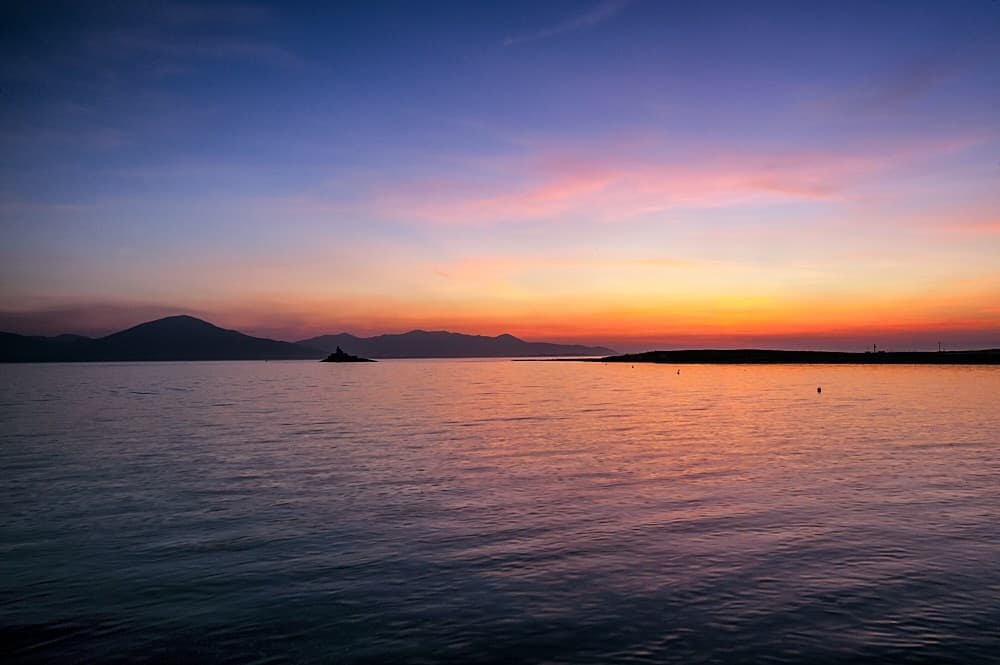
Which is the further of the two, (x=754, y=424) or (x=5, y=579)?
(x=754, y=424)

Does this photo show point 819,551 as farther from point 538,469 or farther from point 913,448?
point 913,448

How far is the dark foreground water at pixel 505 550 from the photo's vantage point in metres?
11.8

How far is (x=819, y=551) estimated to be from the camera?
16797 millimetres

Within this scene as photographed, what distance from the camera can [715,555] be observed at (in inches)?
650

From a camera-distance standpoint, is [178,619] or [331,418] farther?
[331,418]

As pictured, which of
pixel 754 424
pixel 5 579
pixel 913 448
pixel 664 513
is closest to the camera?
pixel 5 579

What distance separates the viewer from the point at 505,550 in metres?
17.2

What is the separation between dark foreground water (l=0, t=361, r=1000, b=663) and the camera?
38.7 feet

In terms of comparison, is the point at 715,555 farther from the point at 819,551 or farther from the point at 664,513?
the point at 664,513

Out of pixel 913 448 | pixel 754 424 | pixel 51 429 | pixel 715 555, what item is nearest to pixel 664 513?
pixel 715 555

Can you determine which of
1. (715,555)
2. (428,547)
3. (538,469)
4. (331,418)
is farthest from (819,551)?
(331,418)

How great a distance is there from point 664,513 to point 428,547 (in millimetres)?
7830

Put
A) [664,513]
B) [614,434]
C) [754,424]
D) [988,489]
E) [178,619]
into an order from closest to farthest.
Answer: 1. [178,619]
2. [664,513]
3. [988,489]
4. [614,434]
5. [754,424]

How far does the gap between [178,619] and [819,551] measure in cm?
1473
